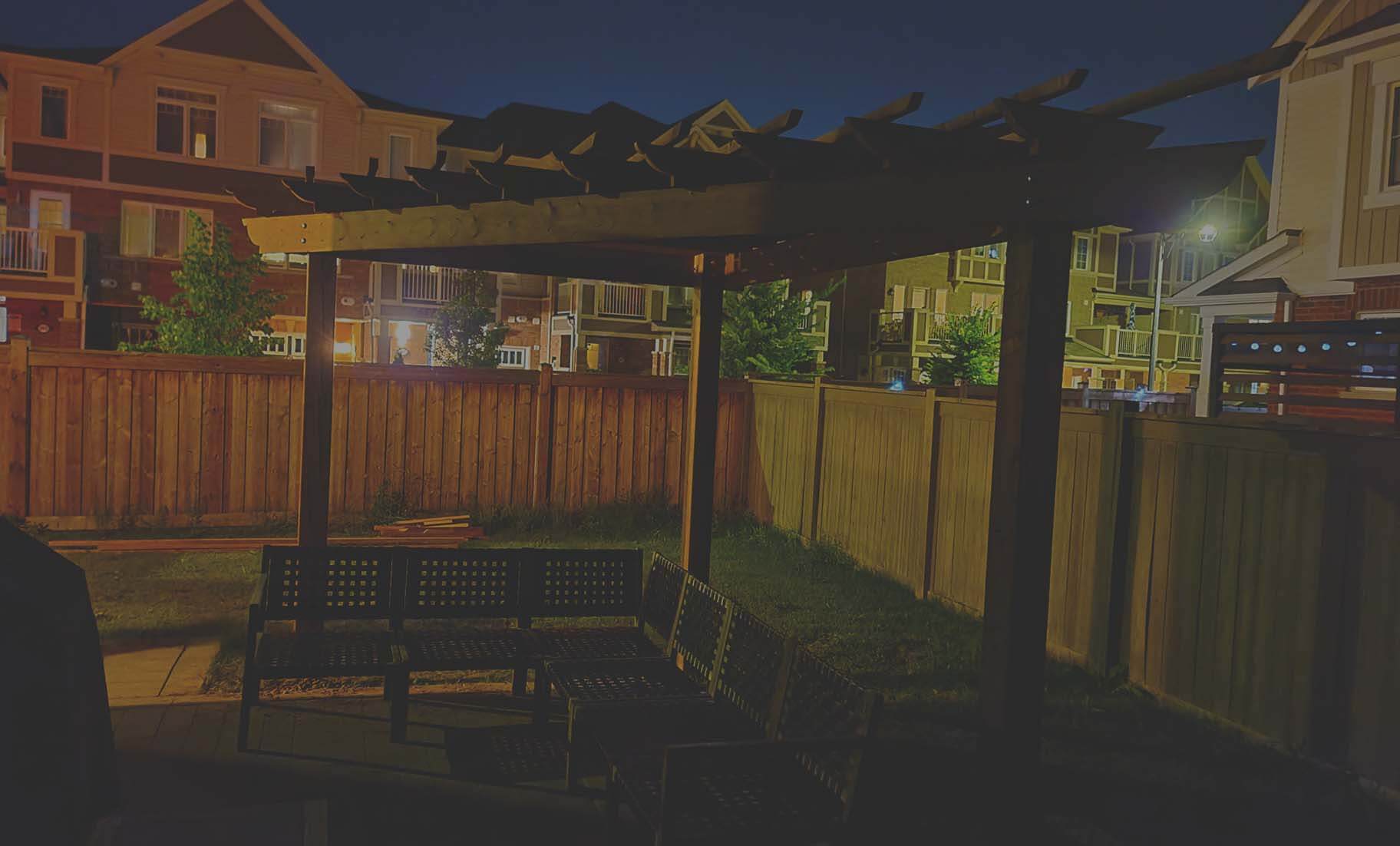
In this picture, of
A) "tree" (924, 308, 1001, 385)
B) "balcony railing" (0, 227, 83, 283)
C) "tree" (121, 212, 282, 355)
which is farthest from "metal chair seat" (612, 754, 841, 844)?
"tree" (924, 308, 1001, 385)

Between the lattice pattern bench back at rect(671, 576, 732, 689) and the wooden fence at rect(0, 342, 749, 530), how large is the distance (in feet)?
21.1

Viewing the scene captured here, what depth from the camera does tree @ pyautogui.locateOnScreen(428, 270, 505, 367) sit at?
22.7 meters


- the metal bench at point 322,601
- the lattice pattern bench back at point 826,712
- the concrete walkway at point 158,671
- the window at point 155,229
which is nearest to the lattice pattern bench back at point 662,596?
the metal bench at point 322,601

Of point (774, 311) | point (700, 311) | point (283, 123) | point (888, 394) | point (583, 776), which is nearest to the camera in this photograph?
point (583, 776)

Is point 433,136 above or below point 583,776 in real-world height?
above

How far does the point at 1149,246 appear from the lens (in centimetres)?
4619

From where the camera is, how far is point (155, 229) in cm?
2641

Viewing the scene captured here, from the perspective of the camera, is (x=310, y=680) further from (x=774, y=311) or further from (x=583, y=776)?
(x=774, y=311)

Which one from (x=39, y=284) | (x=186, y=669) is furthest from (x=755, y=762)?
(x=39, y=284)

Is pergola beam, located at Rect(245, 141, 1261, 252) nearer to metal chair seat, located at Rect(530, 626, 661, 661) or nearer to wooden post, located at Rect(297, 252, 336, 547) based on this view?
wooden post, located at Rect(297, 252, 336, 547)

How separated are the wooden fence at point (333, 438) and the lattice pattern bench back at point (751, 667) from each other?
7.20m

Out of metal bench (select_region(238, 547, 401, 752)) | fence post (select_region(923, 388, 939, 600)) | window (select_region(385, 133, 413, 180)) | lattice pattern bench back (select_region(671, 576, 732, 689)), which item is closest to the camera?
lattice pattern bench back (select_region(671, 576, 732, 689))

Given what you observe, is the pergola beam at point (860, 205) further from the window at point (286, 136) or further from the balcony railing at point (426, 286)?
the balcony railing at point (426, 286)

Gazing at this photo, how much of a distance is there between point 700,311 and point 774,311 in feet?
51.2
